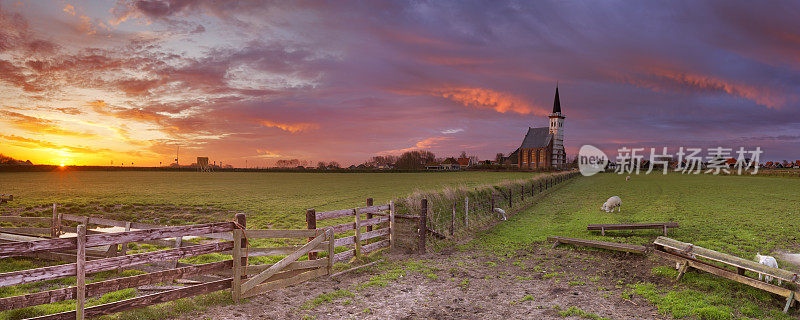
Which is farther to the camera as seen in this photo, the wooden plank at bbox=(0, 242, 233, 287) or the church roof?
the church roof

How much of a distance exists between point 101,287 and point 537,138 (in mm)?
164493

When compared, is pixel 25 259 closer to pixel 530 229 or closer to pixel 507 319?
pixel 507 319

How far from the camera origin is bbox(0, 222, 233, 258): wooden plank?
5.77 metres

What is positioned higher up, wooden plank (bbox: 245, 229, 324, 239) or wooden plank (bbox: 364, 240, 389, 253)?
wooden plank (bbox: 245, 229, 324, 239)

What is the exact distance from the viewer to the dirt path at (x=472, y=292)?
7.89 metres

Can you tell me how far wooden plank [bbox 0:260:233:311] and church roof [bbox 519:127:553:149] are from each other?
514 ft

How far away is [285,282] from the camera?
9180 mm

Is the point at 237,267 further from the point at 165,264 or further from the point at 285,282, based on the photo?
the point at 165,264

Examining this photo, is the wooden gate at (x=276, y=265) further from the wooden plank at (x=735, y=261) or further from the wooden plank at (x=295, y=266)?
the wooden plank at (x=735, y=261)

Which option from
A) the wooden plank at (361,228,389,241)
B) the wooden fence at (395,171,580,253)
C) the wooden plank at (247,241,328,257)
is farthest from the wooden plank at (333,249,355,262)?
the wooden fence at (395,171,580,253)

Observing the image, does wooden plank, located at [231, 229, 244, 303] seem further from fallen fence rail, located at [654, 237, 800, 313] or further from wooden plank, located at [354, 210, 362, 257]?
fallen fence rail, located at [654, 237, 800, 313]

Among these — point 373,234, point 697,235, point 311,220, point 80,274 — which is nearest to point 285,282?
point 311,220

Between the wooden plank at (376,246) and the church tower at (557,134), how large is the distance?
151962mm

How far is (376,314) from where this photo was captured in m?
7.86
